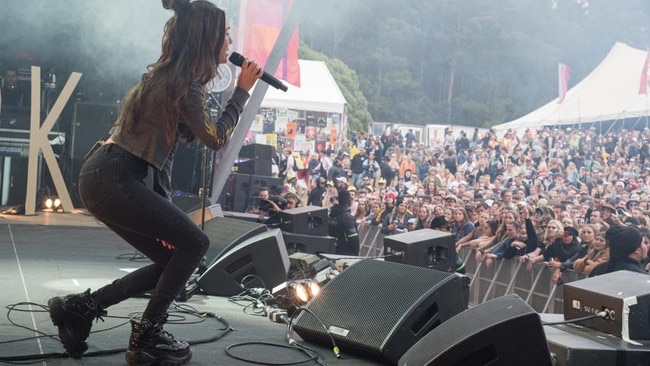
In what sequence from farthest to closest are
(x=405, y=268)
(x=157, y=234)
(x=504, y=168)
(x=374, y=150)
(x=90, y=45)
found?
(x=374, y=150) → (x=504, y=168) → (x=90, y=45) → (x=405, y=268) → (x=157, y=234)

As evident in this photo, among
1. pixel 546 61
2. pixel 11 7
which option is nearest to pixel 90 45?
pixel 11 7

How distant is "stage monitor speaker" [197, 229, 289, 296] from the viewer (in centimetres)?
491

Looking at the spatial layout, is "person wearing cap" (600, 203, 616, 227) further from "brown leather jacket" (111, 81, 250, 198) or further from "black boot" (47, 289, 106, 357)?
"black boot" (47, 289, 106, 357)

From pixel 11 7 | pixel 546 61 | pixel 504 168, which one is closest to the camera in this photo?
pixel 11 7

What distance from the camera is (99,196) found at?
8.93 feet

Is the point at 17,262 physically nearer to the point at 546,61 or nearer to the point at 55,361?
the point at 55,361

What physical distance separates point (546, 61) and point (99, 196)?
40.8 metres

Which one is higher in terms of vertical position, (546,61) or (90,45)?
(546,61)

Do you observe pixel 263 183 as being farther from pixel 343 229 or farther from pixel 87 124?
pixel 343 229

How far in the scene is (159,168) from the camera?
2756 millimetres

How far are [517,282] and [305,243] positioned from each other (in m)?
2.01

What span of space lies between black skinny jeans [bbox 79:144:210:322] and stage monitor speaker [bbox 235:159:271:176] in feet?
30.7

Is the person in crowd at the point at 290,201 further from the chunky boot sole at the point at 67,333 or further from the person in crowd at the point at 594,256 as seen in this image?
the chunky boot sole at the point at 67,333

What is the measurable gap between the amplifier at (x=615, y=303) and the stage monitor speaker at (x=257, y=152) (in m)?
9.41
